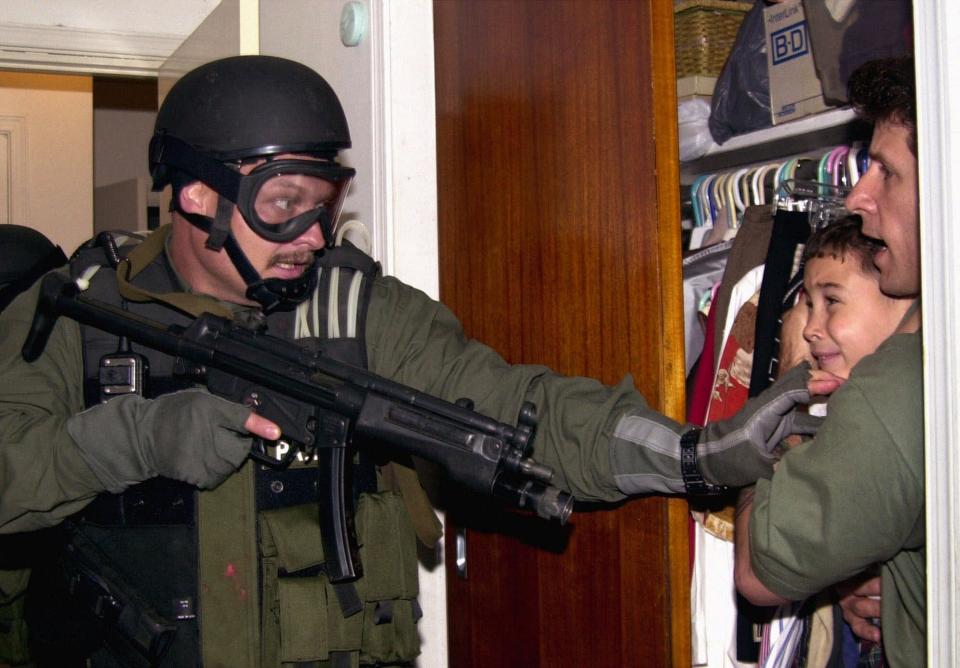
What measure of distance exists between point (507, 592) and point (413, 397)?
2.10 feet

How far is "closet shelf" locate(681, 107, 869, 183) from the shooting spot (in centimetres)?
201

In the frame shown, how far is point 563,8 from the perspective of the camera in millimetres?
1723

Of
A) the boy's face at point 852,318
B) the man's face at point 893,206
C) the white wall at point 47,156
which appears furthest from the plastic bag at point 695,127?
the white wall at point 47,156

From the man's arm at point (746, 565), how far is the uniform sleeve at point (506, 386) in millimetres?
140

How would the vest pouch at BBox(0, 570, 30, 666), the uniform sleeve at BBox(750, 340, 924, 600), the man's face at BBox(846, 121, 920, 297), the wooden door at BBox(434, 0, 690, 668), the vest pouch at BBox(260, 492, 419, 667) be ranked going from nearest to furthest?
the uniform sleeve at BBox(750, 340, 924, 600), the man's face at BBox(846, 121, 920, 297), the wooden door at BBox(434, 0, 690, 668), the vest pouch at BBox(260, 492, 419, 667), the vest pouch at BBox(0, 570, 30, 666)

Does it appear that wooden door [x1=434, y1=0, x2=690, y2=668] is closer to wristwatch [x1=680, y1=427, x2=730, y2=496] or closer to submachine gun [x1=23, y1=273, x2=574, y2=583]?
wristwatch [x1=680, y1=427, x2=730, y2=496]

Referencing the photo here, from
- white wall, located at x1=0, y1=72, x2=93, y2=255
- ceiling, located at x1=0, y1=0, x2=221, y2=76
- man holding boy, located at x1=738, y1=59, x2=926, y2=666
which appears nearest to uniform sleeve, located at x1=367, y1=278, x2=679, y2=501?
man holding boy, located at x1=738, y1=59, x2=926, y2=666

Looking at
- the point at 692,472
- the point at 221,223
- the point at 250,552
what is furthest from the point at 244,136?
the point at 692,472

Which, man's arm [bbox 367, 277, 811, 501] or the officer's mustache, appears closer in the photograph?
man's arm [bbox 367, 277, 811, 501]

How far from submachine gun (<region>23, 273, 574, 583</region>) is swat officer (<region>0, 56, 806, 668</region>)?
0.05 metres

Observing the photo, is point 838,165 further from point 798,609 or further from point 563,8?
point 798,609

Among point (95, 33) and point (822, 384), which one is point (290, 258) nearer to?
point (822, 384)

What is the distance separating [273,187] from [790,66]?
1228 mm

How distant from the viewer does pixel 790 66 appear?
Answer: 213 centimetres
